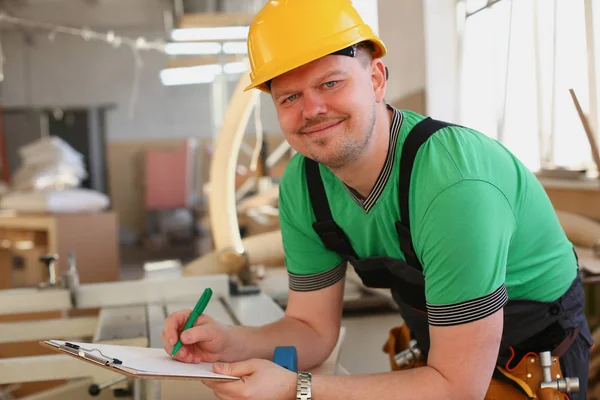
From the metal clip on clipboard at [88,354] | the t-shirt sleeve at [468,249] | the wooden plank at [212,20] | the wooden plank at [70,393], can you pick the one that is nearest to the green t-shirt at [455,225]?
the t-shirt sleeve at [468,249]

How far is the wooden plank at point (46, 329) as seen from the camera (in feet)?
6.29

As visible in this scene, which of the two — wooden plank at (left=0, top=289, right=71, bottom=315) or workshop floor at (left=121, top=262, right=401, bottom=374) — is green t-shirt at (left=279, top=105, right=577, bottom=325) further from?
workshop floor at (left=121, top=262, right=401, bottom=374)

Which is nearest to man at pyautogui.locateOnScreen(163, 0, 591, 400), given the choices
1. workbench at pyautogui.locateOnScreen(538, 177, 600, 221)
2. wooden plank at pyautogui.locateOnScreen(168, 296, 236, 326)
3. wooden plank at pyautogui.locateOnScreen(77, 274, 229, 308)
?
wooden plank at pyautogui.locateOnScreen(168, 296, 236, 326)

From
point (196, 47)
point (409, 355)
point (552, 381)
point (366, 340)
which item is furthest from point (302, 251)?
point (196, 47)

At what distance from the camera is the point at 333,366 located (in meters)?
1.55

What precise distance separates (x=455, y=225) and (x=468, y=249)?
46 mm

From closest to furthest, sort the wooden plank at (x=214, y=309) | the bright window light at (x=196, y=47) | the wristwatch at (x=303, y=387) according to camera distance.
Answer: the wristwatch at (x=303, y=387), the wooden plank at (x=214, y=309), the bright window light at (x=196, y=47)

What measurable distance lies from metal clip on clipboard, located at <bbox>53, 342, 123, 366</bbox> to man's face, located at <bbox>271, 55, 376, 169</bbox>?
0.54 metres

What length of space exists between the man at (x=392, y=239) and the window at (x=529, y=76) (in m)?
1.70

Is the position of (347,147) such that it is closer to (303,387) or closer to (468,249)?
(468,249)

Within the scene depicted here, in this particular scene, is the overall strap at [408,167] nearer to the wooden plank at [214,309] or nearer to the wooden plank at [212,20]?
the wooden plank at [214,309]

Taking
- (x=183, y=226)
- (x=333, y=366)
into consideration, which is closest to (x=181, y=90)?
(x=183, y=226)

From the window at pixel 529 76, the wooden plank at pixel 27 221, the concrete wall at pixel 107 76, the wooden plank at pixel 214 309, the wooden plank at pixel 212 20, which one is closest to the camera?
the wooden plank at pixel 214 309

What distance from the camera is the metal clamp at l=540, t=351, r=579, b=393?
137 centimetres
